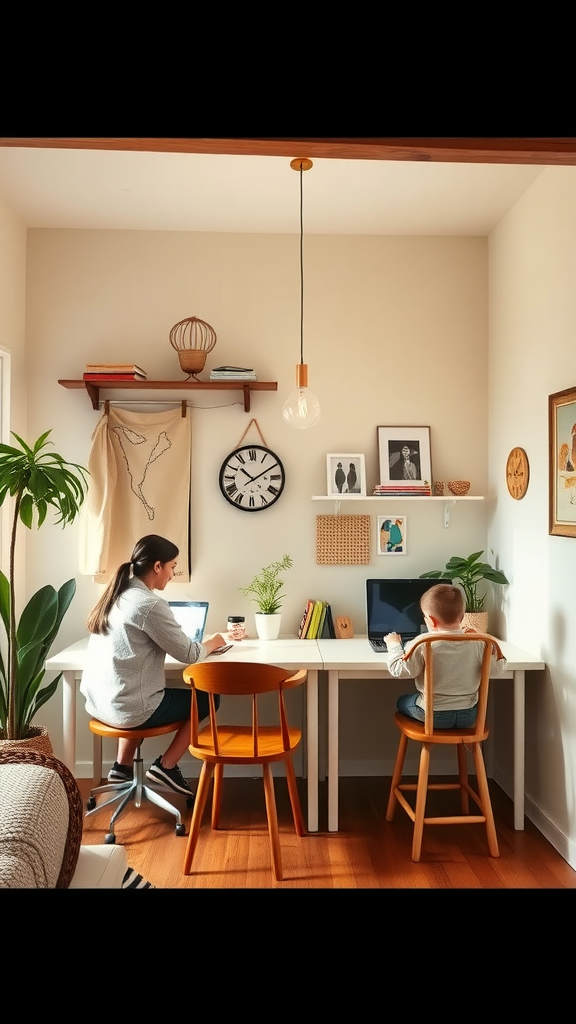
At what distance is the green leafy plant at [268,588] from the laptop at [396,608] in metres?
0.46

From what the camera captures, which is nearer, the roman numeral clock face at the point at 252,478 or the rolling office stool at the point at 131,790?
the rolling office stool at the point at 131,790

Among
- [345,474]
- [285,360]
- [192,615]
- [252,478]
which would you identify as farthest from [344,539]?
[285,360]

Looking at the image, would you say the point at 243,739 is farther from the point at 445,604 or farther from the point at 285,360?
the point at 285,360

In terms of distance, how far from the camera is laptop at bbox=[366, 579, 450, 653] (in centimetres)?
381

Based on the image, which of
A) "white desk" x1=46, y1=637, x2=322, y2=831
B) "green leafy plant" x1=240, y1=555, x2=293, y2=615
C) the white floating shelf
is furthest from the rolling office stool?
the white floating shelf

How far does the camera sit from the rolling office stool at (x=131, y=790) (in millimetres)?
3186

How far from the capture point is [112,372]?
147 inches

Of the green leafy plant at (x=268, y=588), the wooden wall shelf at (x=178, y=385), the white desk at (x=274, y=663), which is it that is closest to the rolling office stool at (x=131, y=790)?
the white desk at (x=274, y=663)

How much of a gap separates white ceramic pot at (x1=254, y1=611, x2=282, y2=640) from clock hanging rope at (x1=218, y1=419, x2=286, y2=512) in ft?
A: 1.86

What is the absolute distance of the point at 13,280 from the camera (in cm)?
376

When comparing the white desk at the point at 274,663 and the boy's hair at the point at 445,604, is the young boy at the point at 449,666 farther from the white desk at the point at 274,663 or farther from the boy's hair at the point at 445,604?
the white desk at the point at 274,663
